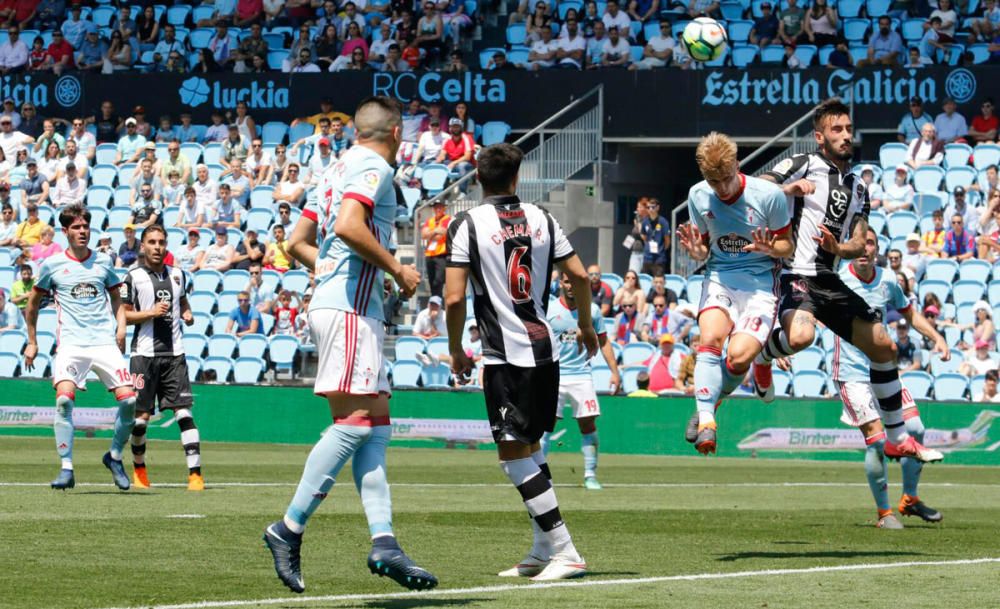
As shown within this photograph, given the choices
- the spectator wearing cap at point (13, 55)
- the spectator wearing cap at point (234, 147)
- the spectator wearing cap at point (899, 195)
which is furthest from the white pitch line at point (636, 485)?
the spectator wearing cap at point (13, 55)

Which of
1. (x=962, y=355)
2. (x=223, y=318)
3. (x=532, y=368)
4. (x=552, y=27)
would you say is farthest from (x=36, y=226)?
(x=532, y=368)

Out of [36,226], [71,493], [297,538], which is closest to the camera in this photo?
[297,538]

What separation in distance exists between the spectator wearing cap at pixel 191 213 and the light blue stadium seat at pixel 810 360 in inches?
472

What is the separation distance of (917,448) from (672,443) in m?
13.0

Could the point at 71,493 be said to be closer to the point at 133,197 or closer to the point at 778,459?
the point at 778,459

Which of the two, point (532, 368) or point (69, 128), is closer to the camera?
point (532, 368)

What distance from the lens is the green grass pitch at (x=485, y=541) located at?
8.34 m

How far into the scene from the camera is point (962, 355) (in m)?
24.3

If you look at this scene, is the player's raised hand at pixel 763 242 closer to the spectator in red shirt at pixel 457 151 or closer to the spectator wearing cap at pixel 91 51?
the spectator in red shirt at pixel 457 151

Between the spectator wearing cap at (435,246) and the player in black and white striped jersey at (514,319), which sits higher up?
A: the spectator wearing cap at (435,246)

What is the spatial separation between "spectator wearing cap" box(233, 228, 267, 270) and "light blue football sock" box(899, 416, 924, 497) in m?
18.0

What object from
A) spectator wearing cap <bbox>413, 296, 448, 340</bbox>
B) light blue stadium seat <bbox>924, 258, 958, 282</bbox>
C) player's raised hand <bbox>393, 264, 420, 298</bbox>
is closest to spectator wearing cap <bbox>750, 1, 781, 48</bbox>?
light blue stadium seat <bbox>924, 258, 958, 282</bbox>

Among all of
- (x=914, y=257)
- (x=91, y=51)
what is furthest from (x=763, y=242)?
(x=91, y=51)

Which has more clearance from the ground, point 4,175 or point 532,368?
point 4,175
